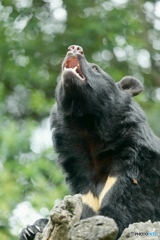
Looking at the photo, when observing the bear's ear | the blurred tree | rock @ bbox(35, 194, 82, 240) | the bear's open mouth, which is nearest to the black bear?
the bear's open mouth

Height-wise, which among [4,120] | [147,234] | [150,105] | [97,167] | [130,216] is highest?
[4,120]

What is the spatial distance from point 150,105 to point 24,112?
10.3ft

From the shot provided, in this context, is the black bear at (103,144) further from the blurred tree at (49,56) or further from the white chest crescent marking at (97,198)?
the blurred tree at (49,56)

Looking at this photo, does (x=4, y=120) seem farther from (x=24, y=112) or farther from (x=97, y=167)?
(x=97, y=167)

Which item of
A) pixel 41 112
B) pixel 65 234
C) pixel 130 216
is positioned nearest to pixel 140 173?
pixel 130 216

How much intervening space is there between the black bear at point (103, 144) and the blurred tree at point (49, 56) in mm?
5429

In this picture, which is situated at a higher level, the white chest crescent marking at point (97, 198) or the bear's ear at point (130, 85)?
the bear's ear at point (130, 85)

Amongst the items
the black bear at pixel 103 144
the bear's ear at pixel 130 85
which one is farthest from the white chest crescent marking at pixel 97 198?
the bear's ear at pixel 130 85

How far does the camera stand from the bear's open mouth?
7949 mm

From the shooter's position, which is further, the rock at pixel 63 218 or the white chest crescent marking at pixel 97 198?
the white chest crescent marking at pixel 97 198

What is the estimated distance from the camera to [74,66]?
8039mm

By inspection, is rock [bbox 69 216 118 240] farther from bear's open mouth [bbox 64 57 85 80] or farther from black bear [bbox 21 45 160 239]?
bear's open mouth [bbox 64 57 85 80]

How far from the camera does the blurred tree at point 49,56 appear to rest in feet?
47.4

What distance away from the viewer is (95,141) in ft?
26.5
